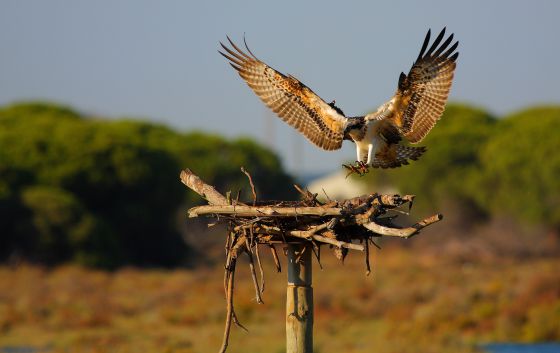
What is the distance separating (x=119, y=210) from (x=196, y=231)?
9.83 m

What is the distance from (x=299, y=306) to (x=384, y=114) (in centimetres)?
316

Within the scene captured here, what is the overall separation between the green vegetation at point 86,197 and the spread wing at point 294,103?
23362mm

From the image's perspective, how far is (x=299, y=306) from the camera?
357 inches

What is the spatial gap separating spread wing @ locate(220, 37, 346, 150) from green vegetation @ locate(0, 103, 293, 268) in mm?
23362

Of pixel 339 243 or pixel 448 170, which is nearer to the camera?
pixel 339 243

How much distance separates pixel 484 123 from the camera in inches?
2243

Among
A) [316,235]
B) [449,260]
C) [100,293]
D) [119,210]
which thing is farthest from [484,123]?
[316,235]

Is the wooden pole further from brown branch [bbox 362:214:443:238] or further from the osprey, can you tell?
the osprey

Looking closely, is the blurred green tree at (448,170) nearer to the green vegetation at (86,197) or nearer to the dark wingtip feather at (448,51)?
the green vegetation at (86,197)

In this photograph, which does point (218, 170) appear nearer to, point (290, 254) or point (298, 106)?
point (298, 106)

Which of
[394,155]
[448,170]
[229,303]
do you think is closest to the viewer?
[229,303]

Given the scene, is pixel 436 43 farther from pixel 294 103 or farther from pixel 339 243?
pixel 339 243

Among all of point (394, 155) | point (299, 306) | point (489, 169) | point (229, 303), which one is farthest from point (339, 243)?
point (489, 169)

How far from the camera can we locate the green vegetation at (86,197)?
117 feet
